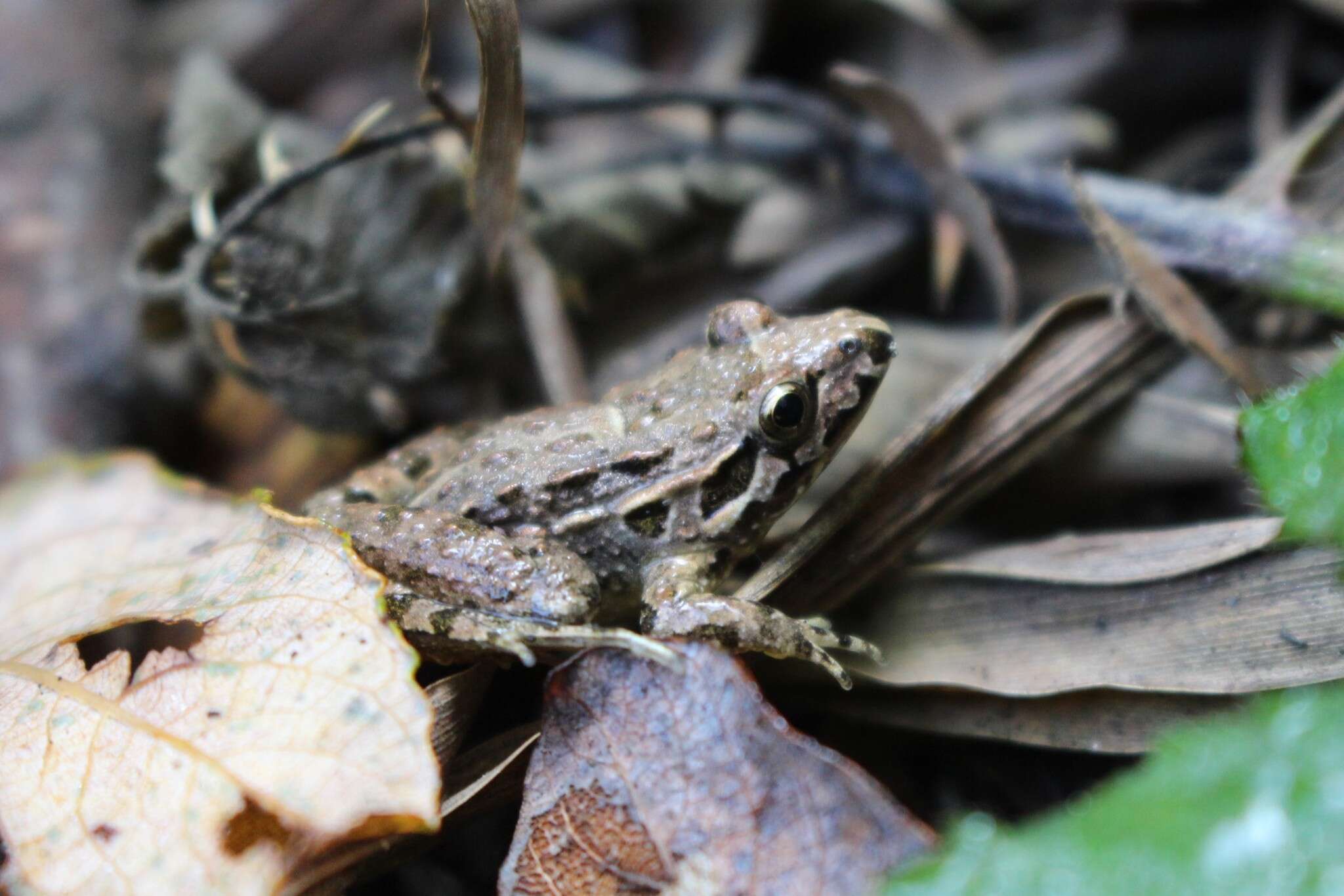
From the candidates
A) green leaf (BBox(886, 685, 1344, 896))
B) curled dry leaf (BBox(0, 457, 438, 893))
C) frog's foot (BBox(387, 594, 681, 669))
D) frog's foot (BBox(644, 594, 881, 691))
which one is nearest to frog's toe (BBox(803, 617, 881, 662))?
frog's foot (BBox(644, 594, 881, 691))

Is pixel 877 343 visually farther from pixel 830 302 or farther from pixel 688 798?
pixel 688 798

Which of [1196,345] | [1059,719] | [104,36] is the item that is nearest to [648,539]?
[1059,719]

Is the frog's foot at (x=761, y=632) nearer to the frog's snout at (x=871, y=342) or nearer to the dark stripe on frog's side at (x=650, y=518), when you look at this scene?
the dark stripe on frog's side at (x=650, y=518)

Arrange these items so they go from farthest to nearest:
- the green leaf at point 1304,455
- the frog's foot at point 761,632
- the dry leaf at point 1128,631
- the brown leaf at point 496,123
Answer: the brown leaf at point 496,123
the frog's foot at point 761,632
the dry leaf at point 1128,631
the green leaf at point 1304,455

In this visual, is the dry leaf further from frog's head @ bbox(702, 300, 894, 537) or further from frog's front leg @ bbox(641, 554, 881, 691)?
frog's head @ bbox(702, 300, 894, 537)

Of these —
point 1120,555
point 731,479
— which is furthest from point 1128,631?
point 731,479

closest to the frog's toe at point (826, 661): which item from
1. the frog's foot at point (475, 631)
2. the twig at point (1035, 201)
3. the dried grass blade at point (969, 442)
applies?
the dried grass blade at point (969, 442)

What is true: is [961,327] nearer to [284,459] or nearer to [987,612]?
[987,612]
